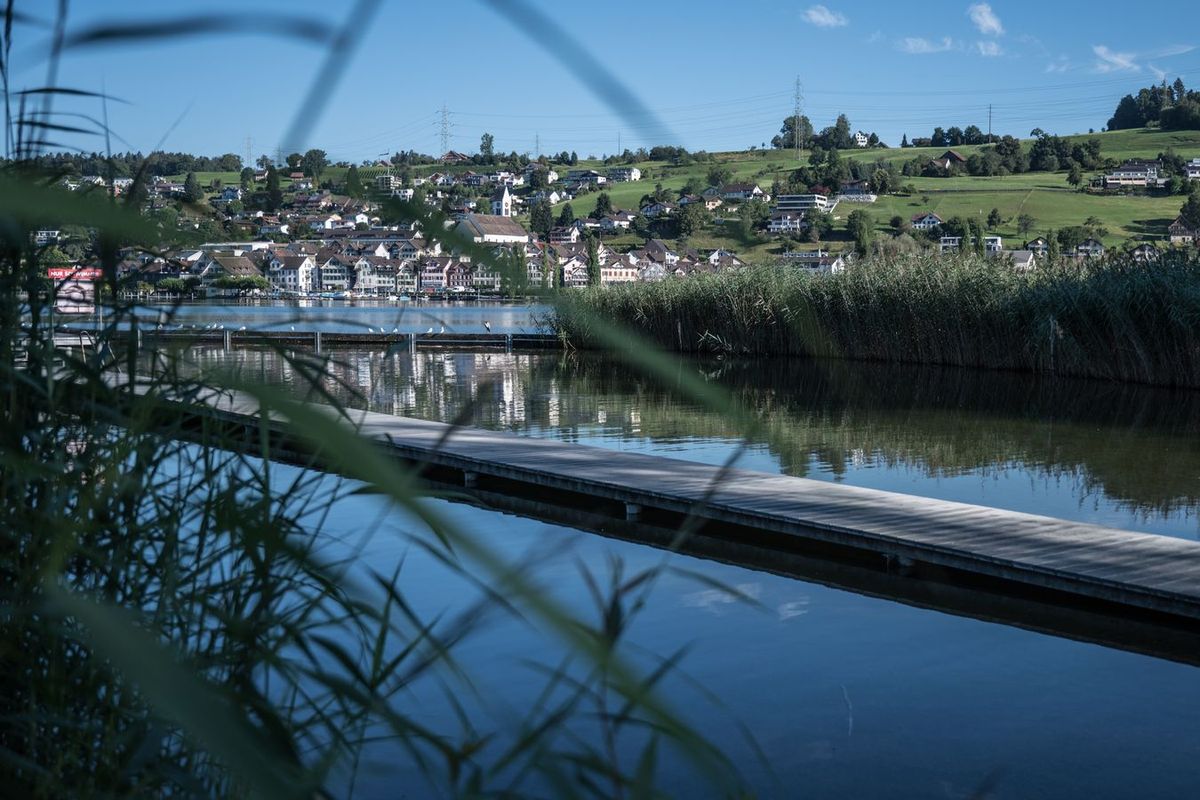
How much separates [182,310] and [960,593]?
4.25 metres

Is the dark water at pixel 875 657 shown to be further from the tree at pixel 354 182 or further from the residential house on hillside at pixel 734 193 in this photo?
the residential house on hillside at pixel 734 193

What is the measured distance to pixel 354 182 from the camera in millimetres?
554

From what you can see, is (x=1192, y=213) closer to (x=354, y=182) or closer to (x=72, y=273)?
(x=72, y=273)

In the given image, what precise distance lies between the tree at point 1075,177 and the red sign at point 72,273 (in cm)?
5316

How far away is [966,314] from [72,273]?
1446 centimetres

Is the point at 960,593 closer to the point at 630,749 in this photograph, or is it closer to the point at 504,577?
the point at 630,749

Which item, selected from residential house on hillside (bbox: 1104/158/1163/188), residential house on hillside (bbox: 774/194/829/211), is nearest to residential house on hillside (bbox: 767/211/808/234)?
residential house on hillside (bbox: 774/194/829/211)

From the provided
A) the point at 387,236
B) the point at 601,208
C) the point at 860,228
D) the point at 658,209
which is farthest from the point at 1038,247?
the point at 387,236

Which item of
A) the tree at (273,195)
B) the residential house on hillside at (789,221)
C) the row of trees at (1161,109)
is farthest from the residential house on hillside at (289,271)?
the row of trees at (1161,109)

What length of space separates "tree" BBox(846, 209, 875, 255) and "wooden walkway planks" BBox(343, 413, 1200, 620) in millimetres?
12468

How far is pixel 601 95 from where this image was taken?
1.24 ft

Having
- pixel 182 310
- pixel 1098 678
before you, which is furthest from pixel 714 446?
pixel 182 310

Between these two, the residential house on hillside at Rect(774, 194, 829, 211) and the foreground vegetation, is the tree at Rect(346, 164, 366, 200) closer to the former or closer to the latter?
the foreground vegetation

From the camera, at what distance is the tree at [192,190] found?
5.77 feet
